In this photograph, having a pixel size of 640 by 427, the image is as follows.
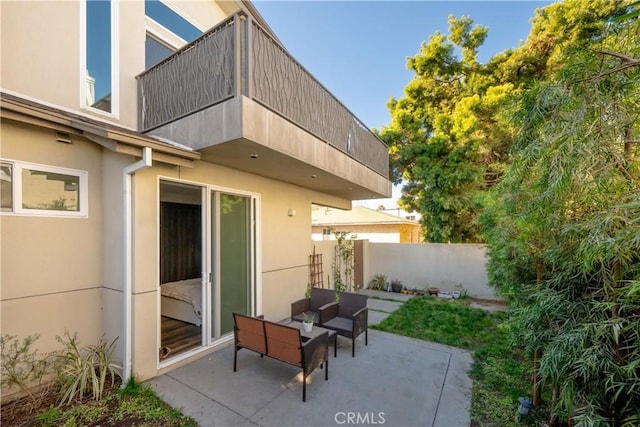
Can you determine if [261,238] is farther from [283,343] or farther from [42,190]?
[42,190]

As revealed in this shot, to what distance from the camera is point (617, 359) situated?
191 cm

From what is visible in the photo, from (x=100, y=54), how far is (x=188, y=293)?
15.3 feet

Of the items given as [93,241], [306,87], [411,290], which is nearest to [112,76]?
[93,241]

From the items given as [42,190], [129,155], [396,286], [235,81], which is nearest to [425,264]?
[396,286]

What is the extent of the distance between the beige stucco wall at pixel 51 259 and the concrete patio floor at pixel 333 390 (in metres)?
1.53

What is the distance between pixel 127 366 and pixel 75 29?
16.8 ft

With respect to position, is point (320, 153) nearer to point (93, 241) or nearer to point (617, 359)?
point (93, 241)

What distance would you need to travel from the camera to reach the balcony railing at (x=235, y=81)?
363 centimetres

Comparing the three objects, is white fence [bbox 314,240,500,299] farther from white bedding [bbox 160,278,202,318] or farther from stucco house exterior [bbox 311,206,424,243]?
stucco house exterior [bbox 311,206,424,243]

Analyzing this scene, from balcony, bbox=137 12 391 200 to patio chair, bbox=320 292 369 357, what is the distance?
2.63 metres

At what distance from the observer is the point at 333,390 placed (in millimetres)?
→ 3662

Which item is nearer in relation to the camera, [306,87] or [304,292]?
[306,87]

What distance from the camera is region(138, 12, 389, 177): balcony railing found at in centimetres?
363

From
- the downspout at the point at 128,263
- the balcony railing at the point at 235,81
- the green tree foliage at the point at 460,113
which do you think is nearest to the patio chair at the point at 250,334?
the downspout at the point at 128,263
